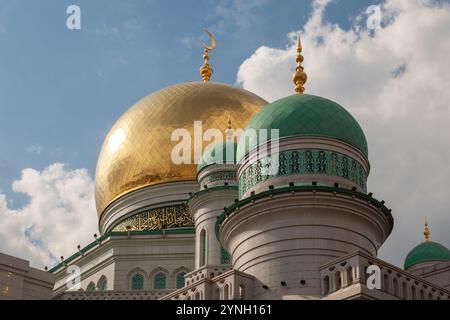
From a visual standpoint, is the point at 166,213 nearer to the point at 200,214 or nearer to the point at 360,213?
the point at 200,214

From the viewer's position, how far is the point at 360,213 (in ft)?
66.8

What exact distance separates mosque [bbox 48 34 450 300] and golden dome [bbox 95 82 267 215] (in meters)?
0.05

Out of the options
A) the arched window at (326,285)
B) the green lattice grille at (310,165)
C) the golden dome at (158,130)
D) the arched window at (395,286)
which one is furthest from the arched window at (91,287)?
the arched window at (395,286)

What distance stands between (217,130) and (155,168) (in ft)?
8.11

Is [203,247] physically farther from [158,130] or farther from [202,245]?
[158,130]

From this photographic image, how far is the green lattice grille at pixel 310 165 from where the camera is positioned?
20953 millimetres

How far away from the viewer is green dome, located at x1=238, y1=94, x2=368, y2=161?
70.5 feet

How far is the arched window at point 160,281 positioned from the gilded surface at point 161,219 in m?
1.72

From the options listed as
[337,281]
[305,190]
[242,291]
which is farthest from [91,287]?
[337,281]

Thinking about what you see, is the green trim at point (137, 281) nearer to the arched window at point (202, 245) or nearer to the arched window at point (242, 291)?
the arched window at point (202, 245)

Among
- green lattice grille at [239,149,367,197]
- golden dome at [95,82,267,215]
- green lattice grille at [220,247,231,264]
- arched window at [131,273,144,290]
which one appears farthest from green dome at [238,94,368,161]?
golden dome at [95,82,267,215]

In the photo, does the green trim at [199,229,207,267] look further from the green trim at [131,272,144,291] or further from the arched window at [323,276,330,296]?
the arched window at [323,276,330,296]
